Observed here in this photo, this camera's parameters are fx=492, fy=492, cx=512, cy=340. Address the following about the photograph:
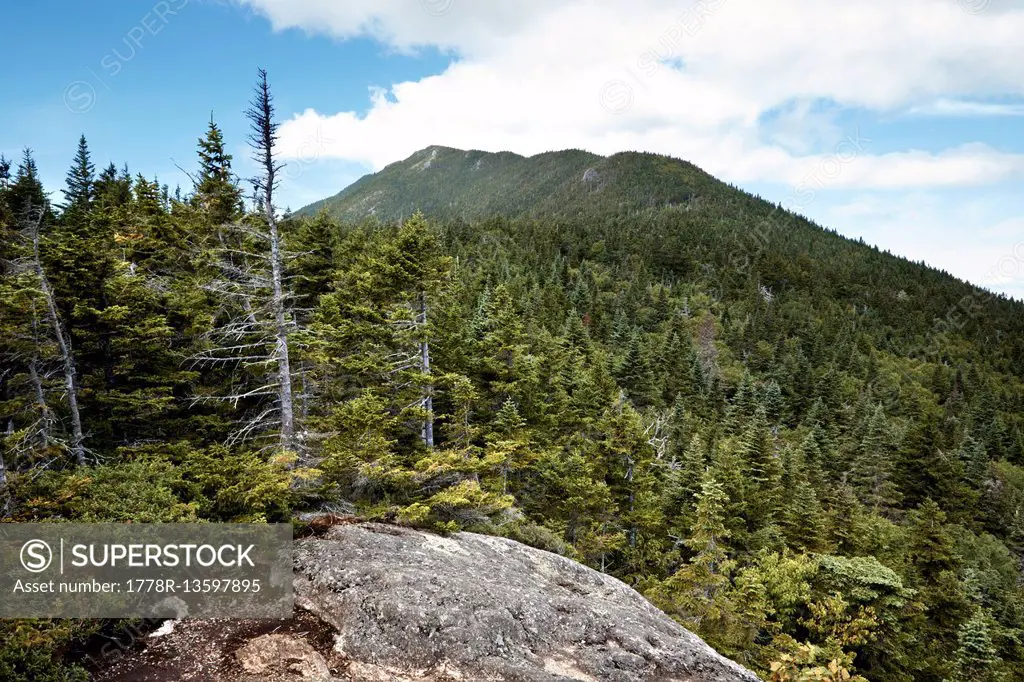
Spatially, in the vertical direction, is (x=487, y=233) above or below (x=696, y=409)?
above

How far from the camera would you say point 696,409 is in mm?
54594

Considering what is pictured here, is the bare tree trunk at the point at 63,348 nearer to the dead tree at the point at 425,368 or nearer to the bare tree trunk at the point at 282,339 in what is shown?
the bare tree trunk at the point at 282,339

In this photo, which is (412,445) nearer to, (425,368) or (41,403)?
(425,368)

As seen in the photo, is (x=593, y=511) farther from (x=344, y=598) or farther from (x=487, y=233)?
(x=487, y=233)

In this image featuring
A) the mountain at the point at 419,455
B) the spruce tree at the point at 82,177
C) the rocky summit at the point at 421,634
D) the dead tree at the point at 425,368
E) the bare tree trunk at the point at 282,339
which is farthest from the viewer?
the spruce tree at the point at 82,177

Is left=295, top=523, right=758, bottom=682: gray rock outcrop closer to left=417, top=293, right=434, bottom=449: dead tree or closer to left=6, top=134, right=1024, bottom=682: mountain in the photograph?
left=6, top=134, right=1024, bottom=682: mountain

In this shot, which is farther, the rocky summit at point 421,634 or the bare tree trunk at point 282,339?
the bare tree trunk at point 282,339

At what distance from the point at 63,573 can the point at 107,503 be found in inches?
72.5

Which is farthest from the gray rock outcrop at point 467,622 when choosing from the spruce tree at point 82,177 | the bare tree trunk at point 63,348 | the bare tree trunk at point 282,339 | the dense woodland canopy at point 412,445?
the spruce tree at point 82,177

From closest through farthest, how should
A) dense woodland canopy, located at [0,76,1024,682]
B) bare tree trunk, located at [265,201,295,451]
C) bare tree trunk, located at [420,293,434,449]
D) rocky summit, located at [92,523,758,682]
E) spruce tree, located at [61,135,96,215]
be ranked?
rocky summit, located at [92,523,758,682]
dense woodland canopy, located at [0,76,1024,682]
bare tree trunk, located at [265,201,295,451]
bare tree trunk, located at [420,293,434,449]
spruce tree, located at [61,135,96,215]

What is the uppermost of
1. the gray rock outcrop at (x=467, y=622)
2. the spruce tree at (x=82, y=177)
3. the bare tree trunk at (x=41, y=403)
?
the spruce tree at (x=82, y=177)

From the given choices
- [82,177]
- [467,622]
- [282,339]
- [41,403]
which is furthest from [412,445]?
[82,177]

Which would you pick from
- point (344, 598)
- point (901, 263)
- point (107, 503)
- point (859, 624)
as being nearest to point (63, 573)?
point (107, 503)

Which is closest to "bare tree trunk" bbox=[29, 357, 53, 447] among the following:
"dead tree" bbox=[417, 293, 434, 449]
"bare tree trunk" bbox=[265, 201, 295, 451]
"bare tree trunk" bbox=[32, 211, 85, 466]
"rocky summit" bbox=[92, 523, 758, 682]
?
"bare tree trunk" bbox=[32, 211, 85, 466]
